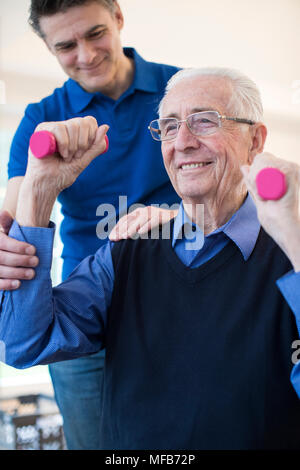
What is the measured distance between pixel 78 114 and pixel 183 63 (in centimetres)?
111

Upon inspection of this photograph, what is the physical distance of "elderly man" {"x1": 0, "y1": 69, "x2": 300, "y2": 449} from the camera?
0.90m

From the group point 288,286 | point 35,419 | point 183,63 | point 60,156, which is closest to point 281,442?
point 288,286

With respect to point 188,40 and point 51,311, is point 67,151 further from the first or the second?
point 188,40

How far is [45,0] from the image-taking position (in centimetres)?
116

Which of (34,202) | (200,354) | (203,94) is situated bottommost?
(200,354)

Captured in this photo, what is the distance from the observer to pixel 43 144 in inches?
34.1

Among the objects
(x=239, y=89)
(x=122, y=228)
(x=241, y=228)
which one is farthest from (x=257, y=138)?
(x=122, y=228)

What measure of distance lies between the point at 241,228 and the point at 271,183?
0.32 m

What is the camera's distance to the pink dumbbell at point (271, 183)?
70cm

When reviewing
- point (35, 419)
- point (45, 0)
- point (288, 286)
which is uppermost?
point (45, 0)

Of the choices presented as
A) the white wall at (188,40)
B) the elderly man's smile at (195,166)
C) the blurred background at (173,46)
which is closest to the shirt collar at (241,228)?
the elderly man's smile at (195,166)

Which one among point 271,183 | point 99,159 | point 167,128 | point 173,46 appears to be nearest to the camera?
point 271,183

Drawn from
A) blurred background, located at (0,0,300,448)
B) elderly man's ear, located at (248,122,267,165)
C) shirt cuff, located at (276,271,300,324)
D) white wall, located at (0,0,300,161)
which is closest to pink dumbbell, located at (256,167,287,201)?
shirt cuff, located at (276,271,300,324)
